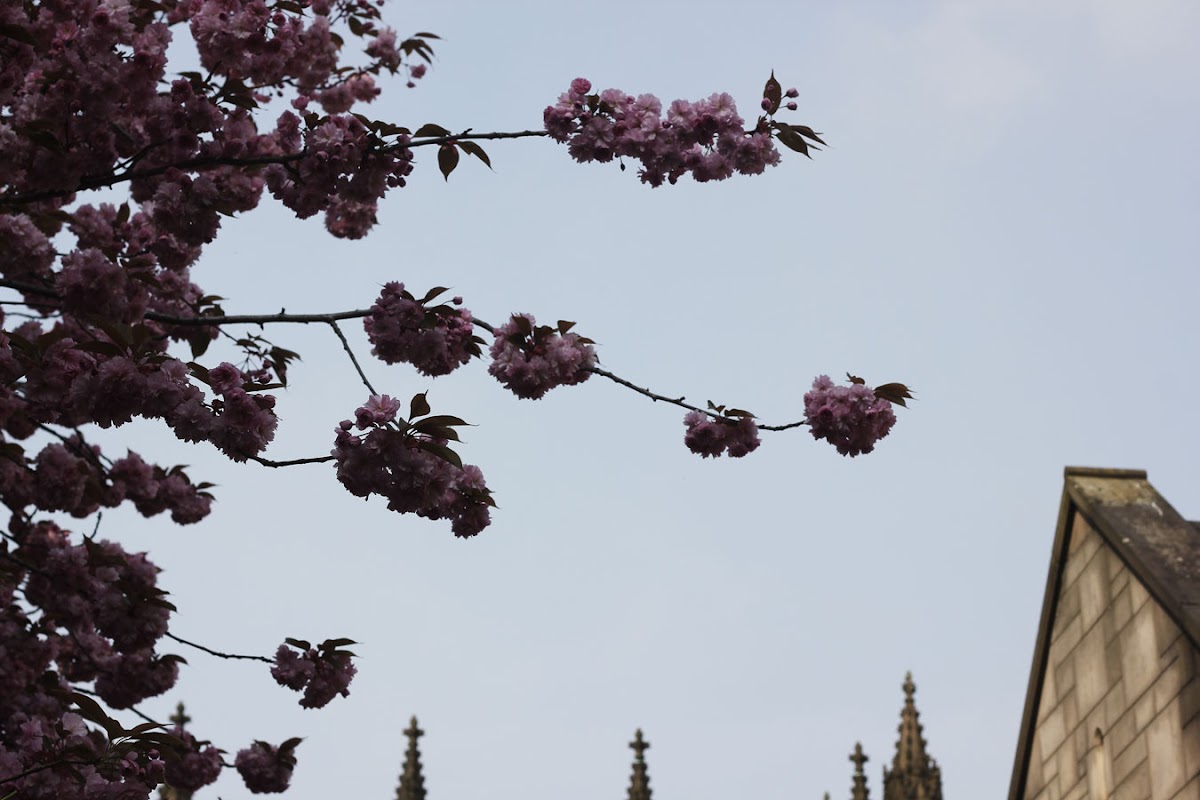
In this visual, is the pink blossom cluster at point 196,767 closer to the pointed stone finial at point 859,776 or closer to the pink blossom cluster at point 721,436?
the pink blossom cluster at point 721,436

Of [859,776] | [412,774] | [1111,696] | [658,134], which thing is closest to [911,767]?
[859,776]

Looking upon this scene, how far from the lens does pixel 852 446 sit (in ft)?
26.9

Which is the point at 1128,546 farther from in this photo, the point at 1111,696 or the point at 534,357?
the point at 534,357

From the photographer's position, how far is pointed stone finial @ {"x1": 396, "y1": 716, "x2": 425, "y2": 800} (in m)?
35.0

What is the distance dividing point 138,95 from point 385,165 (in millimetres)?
1186

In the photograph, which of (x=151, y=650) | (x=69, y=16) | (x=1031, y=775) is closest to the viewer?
(x=69, y=16)

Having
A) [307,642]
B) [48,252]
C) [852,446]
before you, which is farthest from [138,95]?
[852,446]

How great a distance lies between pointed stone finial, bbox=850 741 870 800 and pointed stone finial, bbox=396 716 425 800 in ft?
30.3

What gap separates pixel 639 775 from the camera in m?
34.7

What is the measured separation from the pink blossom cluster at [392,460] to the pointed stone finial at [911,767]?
86.3 feet

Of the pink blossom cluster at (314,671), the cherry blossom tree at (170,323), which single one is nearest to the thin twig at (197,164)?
the cherry blossom tree at (170,323)

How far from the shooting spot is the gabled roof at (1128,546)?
29.2ft

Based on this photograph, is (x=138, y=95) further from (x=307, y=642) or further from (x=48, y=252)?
(x=307, y=642)

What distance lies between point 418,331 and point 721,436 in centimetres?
193
